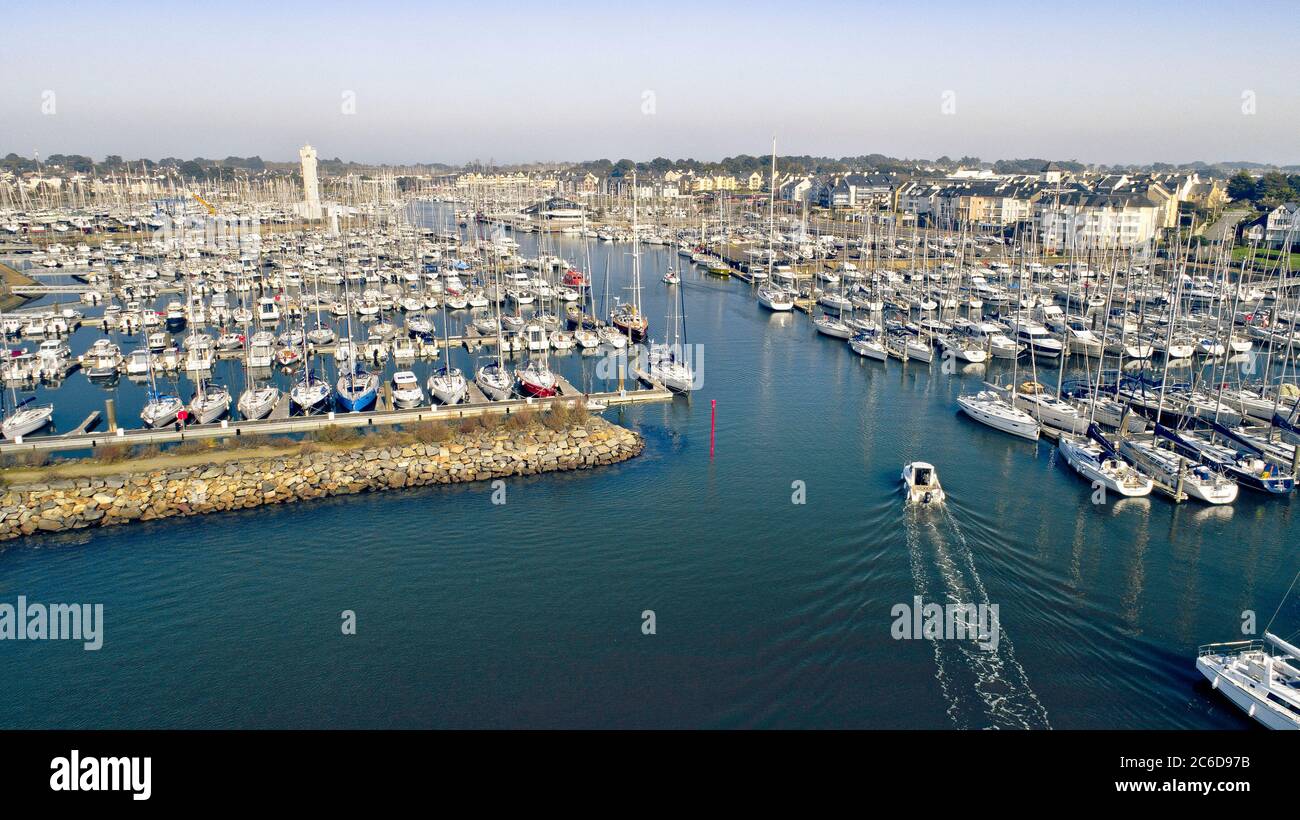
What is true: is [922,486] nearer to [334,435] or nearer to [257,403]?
[334,435]

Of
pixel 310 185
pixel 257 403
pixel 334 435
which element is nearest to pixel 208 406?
pixel 257 403

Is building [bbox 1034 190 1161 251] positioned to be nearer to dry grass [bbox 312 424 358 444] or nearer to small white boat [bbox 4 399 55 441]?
dry grass [bbox 312 424 358 444]

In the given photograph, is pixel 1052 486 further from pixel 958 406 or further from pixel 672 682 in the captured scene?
pixel 672 682

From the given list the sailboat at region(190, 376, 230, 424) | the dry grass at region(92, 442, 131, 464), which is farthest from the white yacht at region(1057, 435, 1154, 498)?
the dry grass at region(92, 442, 131, 464)

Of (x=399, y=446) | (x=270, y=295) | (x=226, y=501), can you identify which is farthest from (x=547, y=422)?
(x=270, y=295)

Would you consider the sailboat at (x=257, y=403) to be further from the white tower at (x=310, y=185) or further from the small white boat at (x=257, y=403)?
→ the white tower at (x=310, y=185)

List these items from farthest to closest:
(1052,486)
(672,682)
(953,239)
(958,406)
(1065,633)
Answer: (953,239) < (958,406) < (1052,486) < (1065,633) < (672,682)
